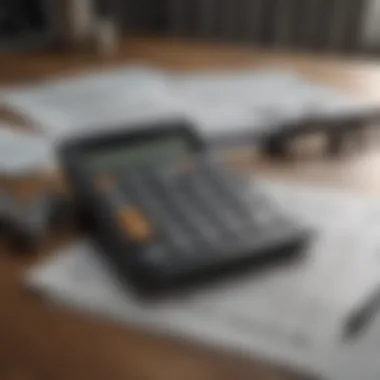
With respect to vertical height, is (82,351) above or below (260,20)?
above

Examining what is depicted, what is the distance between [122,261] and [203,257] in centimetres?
6

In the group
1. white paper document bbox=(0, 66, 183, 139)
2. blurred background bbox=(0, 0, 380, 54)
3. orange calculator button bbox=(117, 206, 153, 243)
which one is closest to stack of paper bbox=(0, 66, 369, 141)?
white paper document bbox=(0, 66, 183, 139)

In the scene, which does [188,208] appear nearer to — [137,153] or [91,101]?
[137,153]

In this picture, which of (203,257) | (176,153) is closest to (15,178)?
(176,153)

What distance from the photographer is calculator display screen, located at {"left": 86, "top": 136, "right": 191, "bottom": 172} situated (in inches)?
29.0

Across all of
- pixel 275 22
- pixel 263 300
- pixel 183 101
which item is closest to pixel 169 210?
pixel 263 300

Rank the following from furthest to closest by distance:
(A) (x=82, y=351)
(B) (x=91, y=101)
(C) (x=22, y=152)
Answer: (B) (x=91, y=101)
(C) (x=22, y=152)
(A) (x=82, y=351)

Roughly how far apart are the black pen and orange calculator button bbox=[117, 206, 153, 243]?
168mm

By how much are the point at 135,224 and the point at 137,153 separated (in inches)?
5.2

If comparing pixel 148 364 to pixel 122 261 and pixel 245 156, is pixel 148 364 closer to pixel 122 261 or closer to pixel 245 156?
pixel 122 261

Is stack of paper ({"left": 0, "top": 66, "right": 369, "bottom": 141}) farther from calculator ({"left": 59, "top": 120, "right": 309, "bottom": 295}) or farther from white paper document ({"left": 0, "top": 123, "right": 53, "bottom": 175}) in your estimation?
calculator ({"left": 59, "top": 120, "right": 309, "bottom": 295})

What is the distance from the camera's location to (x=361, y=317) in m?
0.57

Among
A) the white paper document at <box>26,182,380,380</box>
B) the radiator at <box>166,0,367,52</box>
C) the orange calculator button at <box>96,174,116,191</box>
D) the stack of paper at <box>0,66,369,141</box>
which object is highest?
the orange calculator button at <box>96,174,116,191</box>

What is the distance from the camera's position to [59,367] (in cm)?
53
